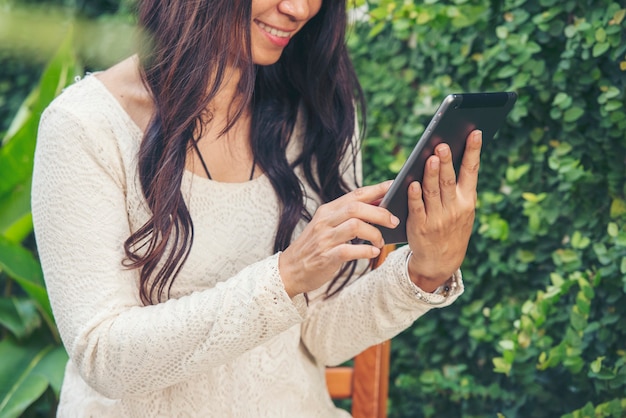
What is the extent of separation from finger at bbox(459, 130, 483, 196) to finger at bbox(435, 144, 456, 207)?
0.03 meters

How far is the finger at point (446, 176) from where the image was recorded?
131 cm

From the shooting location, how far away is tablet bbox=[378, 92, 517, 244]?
1267 millimetres

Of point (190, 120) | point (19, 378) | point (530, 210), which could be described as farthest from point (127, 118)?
point (19, 378)

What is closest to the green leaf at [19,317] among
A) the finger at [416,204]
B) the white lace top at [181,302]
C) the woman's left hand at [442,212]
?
the white lace top at [181,302]

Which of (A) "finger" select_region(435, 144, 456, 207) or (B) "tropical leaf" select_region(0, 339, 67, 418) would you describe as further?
(B) "tropical leaf" select_region(0, 339, 67, 418)

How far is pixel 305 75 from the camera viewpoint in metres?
1.87

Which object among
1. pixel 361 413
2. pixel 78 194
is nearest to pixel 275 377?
pixel 361 413

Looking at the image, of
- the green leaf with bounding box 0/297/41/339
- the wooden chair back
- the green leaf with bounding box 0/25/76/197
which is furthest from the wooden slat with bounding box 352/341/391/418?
the green leaf with bounding box 0/25/76/197

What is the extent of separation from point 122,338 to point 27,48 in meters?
2.47

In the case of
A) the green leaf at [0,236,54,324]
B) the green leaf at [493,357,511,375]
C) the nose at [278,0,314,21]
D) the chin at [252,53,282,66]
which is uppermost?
the nose at [278,0,314,21]

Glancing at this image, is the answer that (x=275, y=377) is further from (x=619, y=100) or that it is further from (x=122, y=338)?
(x=619, y=100)

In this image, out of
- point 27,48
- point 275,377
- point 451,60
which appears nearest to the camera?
point 275,377

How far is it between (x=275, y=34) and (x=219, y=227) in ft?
1.22

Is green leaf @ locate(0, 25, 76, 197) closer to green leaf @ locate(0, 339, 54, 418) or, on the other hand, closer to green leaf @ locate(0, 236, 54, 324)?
green leaf @ locate(0, 236, 54, 324)
